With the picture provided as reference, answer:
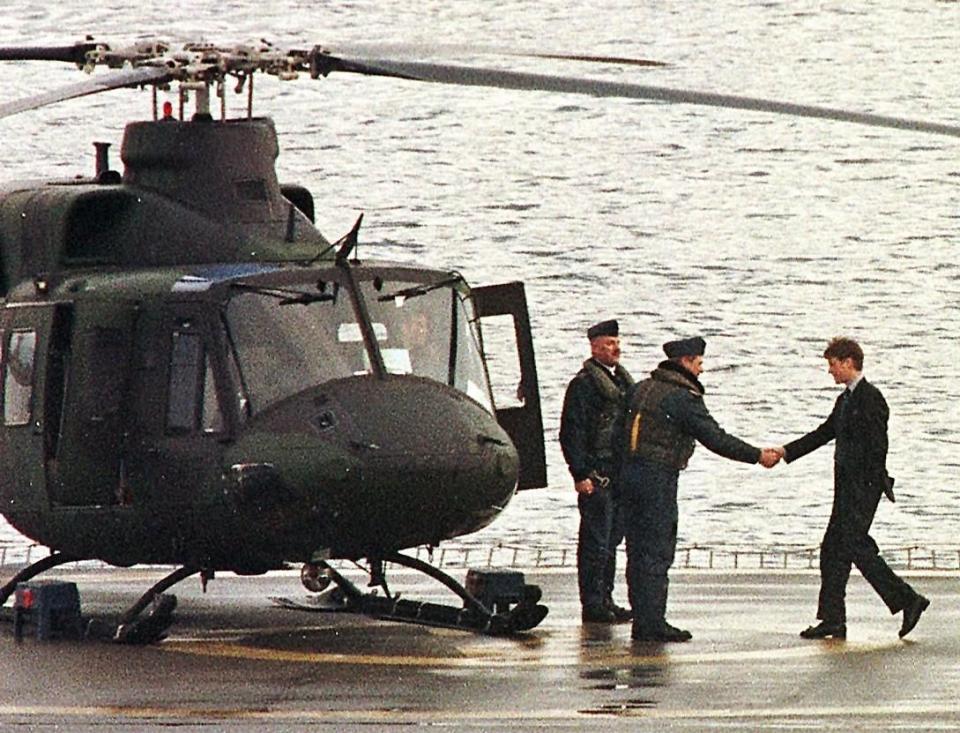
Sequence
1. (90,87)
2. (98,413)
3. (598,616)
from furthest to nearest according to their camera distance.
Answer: (598,616) < (98,413) < (90,87)

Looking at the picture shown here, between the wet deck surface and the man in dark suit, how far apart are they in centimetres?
22

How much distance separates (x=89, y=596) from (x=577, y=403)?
11.1ft

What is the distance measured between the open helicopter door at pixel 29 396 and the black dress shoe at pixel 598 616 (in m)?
2.81

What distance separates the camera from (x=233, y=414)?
1402cm

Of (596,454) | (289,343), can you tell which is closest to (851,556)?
(596,454)

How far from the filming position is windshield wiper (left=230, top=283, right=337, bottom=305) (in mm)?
14164

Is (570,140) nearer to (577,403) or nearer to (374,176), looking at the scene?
(374,176)

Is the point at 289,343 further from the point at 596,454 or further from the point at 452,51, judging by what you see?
the point at 596,454

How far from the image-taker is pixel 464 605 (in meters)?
15.2

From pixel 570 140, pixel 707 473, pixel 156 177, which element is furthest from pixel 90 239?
pixel 570 140

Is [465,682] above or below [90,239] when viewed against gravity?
below

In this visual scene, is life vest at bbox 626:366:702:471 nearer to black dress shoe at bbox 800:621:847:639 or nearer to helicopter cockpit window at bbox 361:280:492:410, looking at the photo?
helicopter cockpit window at bbox 361:280:492:410

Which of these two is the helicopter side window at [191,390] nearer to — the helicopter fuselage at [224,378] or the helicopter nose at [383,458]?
the helicopter fuselage at [224,378]

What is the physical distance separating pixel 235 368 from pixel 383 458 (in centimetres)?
94
